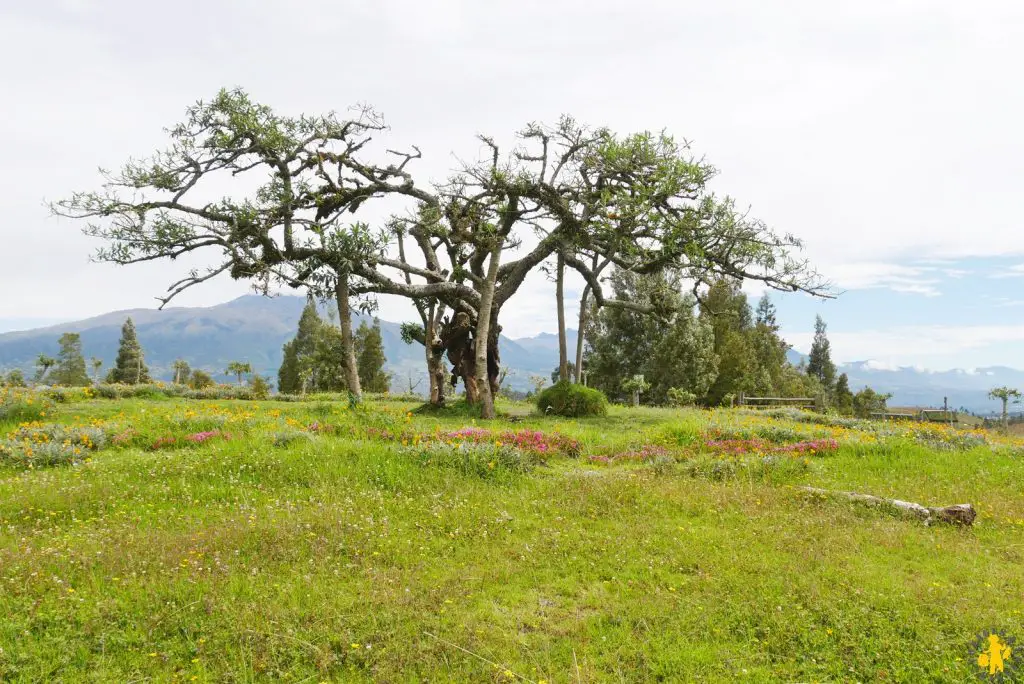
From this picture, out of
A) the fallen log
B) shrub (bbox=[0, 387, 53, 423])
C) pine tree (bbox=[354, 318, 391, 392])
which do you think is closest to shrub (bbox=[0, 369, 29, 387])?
shrub (bbox=[0, 387, 53, 423])

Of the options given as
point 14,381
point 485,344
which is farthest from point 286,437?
point 14,381

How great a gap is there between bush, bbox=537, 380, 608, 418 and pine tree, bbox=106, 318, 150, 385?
50.5 metres

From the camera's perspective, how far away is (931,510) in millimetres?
9812

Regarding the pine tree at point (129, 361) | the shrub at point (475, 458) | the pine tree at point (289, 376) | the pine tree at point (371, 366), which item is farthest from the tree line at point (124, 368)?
the shrub at point (475, 458)

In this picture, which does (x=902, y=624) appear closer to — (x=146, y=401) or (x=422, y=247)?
(x=422, y=247)

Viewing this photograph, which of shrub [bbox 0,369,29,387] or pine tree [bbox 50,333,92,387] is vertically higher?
pine tree [bbox 50,333,92,387]

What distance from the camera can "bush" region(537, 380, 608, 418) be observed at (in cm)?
2347

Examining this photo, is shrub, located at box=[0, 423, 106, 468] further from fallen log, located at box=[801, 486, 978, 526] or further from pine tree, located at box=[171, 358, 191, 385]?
pine tree, located at box=[171, 358, 191, 385]

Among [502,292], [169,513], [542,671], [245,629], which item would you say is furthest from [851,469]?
[502,292]

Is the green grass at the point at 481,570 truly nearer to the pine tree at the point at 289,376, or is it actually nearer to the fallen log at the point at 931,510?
the fallen log at the point at 931,510

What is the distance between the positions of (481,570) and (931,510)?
7725 mm

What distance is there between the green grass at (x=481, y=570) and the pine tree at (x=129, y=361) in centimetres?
5517

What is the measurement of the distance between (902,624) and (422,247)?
22.9m

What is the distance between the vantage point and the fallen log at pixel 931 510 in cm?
946
